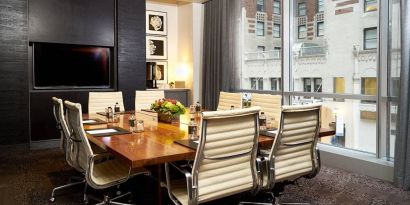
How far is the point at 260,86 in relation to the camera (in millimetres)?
5996

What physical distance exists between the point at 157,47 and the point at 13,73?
2.71 meters

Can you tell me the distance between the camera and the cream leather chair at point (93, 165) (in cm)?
253

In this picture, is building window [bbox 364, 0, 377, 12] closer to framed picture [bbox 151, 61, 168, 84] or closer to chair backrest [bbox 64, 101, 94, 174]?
chair backrest [bbox 64, 101, 94, 174]

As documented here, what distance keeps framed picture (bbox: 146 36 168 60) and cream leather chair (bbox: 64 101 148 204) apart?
4016 mm

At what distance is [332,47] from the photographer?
488cm

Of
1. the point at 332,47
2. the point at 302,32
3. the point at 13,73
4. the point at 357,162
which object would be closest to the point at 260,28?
the point at 302,32

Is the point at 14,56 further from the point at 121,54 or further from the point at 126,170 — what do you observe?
the point at 126,170

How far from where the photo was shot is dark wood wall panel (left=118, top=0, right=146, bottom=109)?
19.7 ft

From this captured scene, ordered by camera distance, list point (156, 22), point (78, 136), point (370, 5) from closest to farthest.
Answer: point (78, 136)
point (370, 5)
point (156, 22)

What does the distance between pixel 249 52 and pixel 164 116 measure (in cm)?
314

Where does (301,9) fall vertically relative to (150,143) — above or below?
above

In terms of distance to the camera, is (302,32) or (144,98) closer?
(144,98)

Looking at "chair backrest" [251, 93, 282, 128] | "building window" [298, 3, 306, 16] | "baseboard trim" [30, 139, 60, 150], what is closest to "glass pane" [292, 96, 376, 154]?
"chair backrest" [251, 93, 282, 128]

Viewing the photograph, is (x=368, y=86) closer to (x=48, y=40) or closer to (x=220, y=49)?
(x=220, y=49)
